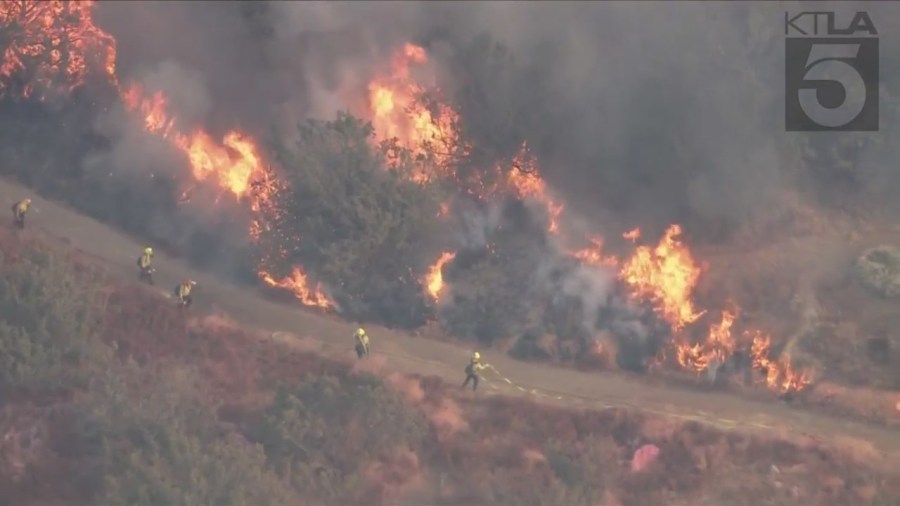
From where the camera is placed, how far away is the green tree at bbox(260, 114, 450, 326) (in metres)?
29.2

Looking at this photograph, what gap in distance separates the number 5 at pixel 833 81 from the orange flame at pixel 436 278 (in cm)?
1276

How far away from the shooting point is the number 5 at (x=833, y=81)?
110 ft

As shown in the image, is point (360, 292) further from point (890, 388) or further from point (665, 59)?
point (890, 388)

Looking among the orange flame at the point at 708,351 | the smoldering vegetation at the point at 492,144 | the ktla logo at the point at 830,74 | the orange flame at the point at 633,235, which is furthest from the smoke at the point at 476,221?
the ktla logo at the point at 830,74

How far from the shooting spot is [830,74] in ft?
111

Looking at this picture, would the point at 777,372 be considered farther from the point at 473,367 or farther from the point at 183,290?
the point at 183,290

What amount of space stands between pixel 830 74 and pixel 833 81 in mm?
A: 363

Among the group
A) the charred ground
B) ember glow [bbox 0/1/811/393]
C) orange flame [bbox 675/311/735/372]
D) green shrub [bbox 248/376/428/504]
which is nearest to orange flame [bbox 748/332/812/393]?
ember glow [bbox 0/1/811/393]

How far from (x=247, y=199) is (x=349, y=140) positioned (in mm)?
3971

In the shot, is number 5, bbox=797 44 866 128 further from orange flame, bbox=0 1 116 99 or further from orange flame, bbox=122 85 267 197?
orange flame, bbox=0 1 116 99

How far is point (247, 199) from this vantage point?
103ft

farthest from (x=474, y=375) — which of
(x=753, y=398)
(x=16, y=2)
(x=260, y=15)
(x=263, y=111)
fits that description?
(x=16, y=2)

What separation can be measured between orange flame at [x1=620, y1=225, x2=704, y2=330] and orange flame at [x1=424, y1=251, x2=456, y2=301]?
513 cm

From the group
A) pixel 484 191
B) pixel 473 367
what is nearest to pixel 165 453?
pixel 473 367
